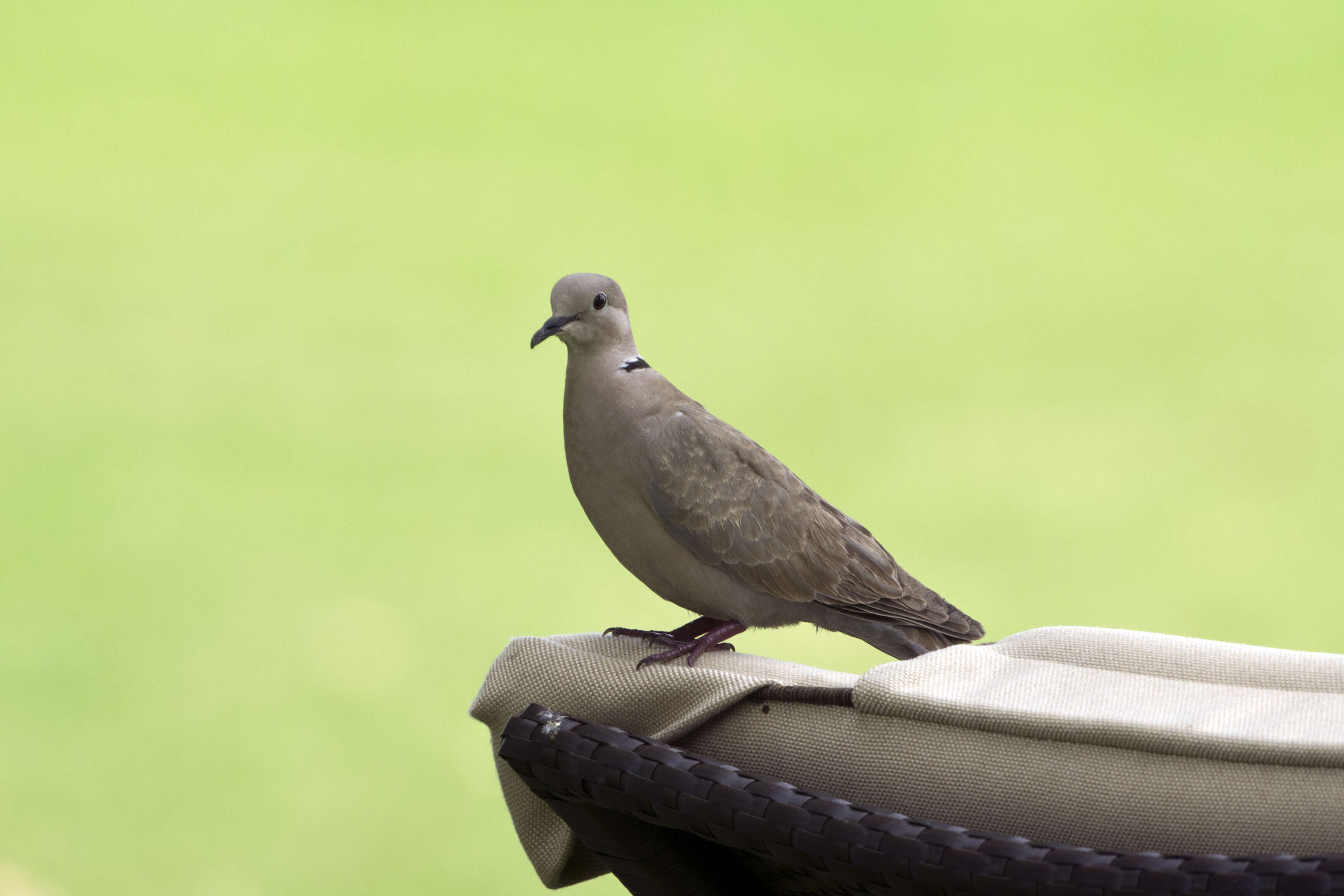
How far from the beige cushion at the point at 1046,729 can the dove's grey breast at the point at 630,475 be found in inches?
17.1

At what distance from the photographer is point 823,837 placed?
1141 mm

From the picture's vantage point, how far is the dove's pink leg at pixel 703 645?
1509 mm

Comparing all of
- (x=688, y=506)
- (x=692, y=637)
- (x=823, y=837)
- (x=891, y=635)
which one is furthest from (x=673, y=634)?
(x=823, y=837)

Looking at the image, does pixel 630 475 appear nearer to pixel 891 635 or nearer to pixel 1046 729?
pixel 891 635

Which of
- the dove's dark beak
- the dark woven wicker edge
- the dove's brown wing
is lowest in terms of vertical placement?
the dark woven wicker edge

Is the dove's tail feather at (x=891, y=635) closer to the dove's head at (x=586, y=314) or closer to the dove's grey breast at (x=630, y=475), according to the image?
the dove's grey breast at (x=630, y=475)

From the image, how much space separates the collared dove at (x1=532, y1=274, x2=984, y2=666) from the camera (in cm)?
189

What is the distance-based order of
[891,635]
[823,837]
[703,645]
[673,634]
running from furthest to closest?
[891,635]
[673,634]
[703,645]
[823,837]

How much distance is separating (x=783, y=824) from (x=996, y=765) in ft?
0.73

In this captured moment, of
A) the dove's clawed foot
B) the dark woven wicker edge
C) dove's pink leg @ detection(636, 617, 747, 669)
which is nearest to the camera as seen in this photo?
the dark woven wicker edge

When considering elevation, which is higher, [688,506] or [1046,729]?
[688,506]

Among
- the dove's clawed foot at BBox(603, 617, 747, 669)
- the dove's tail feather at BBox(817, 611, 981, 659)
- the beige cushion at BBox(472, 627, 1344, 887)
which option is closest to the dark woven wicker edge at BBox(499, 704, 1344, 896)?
the beige cushion at BBox(472, 627, 1344, 887)

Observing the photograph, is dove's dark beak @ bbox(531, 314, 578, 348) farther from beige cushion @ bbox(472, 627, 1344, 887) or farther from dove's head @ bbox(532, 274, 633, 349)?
beige cushion @ bbox(472, 627, 1344, 887)

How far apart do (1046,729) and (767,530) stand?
807mm
